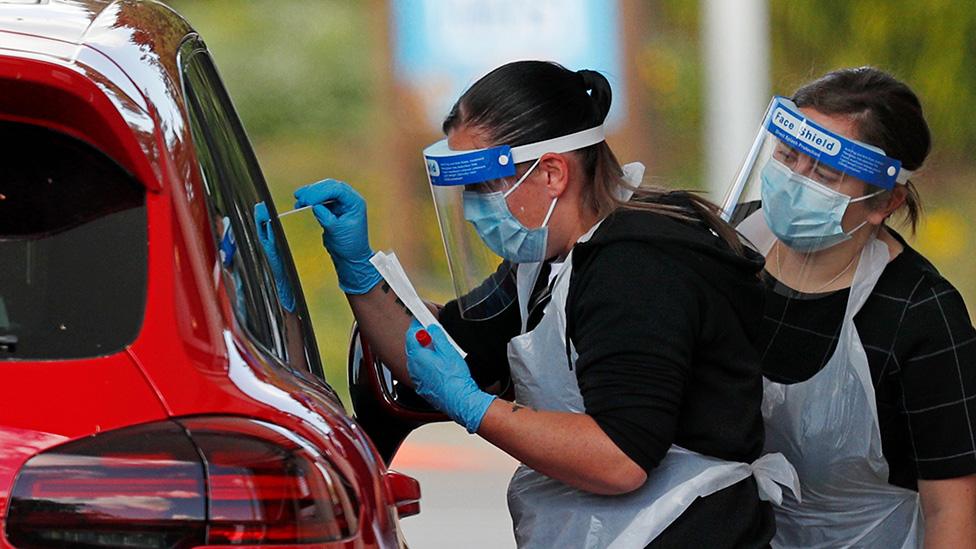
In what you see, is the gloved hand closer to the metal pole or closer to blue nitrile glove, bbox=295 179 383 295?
blue nitrile glove, bbox=295 179 383 295

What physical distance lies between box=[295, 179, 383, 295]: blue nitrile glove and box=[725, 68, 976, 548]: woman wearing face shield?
30.6 inches

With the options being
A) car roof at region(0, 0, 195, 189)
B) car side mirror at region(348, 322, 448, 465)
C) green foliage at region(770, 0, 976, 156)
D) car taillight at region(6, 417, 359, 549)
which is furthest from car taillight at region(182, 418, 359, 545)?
green foliage at region(770, 0, 976, 156)

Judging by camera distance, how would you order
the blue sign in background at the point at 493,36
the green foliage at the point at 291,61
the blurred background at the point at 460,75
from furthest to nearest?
the green foliage at the point at 291,61 → the blurred background at the point at 460,75 → the blue sign in background at the point at 493,36

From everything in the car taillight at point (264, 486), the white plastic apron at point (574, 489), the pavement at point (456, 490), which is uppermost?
the car taillight at point (264, 486)

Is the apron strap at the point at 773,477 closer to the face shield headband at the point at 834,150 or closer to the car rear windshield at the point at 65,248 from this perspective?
the face shield headband at the point at 834,150

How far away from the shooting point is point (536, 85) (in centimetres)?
278

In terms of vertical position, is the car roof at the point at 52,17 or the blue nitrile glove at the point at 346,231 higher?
the car roof at the point at 52,17

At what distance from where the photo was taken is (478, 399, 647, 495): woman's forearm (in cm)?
247

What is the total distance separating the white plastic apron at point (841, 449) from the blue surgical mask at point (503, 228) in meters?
0.59

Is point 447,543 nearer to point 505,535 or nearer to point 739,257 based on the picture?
point 505,535

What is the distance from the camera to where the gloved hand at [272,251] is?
298 centimetres

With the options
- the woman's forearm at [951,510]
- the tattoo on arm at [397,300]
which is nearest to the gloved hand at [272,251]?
the tattoo on arm at [397,300]

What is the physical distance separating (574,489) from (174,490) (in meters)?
1.03

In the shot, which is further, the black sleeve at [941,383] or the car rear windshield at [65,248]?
the black sleeve at [941,383]
